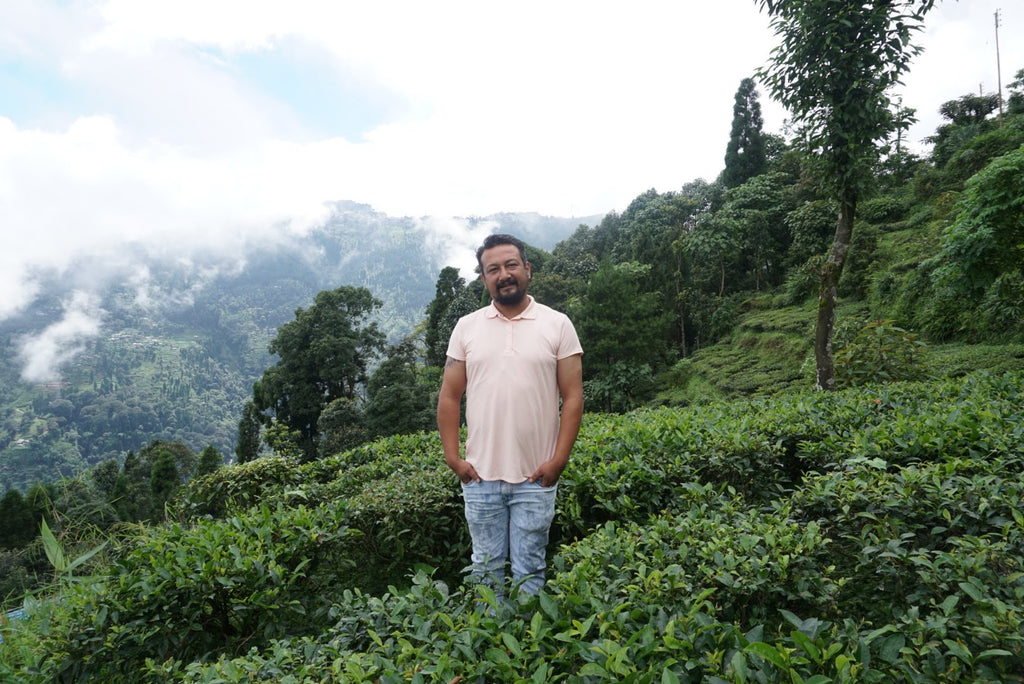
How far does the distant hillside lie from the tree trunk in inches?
2834

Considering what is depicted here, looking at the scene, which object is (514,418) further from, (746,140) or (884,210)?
(746,140)

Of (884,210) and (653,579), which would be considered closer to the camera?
(653,579)

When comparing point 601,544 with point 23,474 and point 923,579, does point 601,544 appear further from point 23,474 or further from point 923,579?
point 23,474

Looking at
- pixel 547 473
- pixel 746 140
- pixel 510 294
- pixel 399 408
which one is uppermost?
pixel 746 140

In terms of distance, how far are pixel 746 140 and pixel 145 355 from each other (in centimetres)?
14015

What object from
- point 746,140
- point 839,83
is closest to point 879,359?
point 839,83

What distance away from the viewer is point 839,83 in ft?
18.4

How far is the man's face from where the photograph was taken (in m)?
2.33

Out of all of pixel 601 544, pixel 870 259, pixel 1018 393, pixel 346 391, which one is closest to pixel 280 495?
pixel 601 544

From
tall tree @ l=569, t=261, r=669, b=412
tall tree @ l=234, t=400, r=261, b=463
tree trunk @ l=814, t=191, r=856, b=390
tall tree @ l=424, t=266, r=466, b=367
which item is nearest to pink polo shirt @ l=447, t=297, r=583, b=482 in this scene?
tree trunk @ l=814, t=191, r=856, b=390

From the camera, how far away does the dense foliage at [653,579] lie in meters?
1.38

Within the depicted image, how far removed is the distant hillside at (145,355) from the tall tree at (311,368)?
4594 centimetres

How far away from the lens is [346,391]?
92.4 ft

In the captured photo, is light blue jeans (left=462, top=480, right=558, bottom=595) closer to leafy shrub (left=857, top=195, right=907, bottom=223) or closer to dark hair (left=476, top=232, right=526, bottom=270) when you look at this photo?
dark hair (left=476, top=232, right=526, bottom=270)
